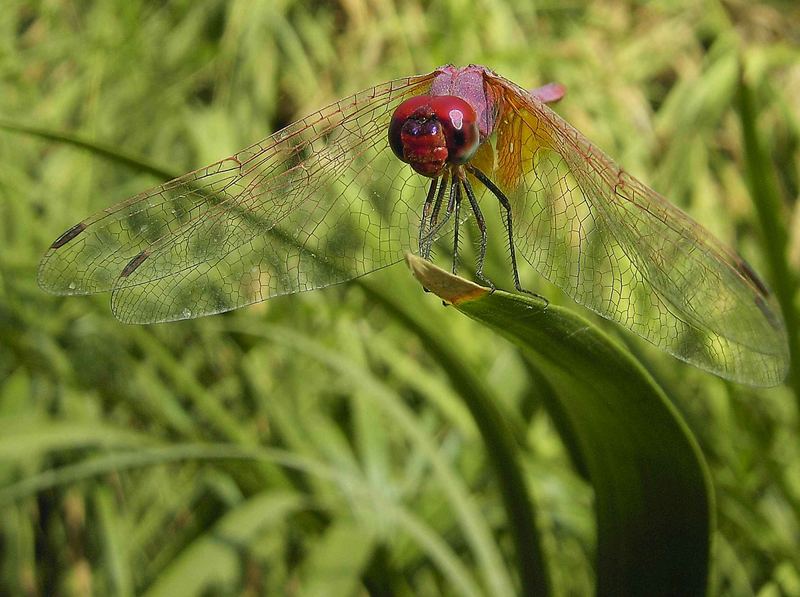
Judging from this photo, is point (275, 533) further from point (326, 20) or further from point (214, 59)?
point (326, 20)

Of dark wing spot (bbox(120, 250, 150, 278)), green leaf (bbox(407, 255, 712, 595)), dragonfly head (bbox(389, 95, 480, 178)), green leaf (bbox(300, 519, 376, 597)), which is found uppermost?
dragonfly head (bbox(389, 95, 480, 178))

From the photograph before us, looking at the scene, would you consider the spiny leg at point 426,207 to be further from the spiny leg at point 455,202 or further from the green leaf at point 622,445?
the green leaf at point 622,445

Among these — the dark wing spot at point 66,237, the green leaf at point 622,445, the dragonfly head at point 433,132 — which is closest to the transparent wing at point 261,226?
the dark wing spot at point 66,237

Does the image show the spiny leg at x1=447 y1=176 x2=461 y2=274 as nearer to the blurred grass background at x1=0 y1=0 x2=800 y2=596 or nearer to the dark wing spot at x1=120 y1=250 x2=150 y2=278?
the blurred grass background at x1=0 y1=0 x2=800 y2=596

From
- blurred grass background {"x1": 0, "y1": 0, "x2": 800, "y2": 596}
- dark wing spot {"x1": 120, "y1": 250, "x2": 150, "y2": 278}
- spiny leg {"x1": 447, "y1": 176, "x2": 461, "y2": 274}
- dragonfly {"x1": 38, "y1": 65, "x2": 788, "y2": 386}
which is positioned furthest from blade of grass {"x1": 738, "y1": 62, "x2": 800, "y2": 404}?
dark wing spot {"x1": 120, "y1": 250, "x2": 150, "y2": 278}

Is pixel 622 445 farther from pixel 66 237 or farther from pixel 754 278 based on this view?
pixel 66 237

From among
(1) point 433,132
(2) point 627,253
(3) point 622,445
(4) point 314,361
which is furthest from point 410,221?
(4) point 314,361

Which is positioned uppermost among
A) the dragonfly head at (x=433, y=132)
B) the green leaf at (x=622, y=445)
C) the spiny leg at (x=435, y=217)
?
the dragonfly head at (x=433, y=132)
